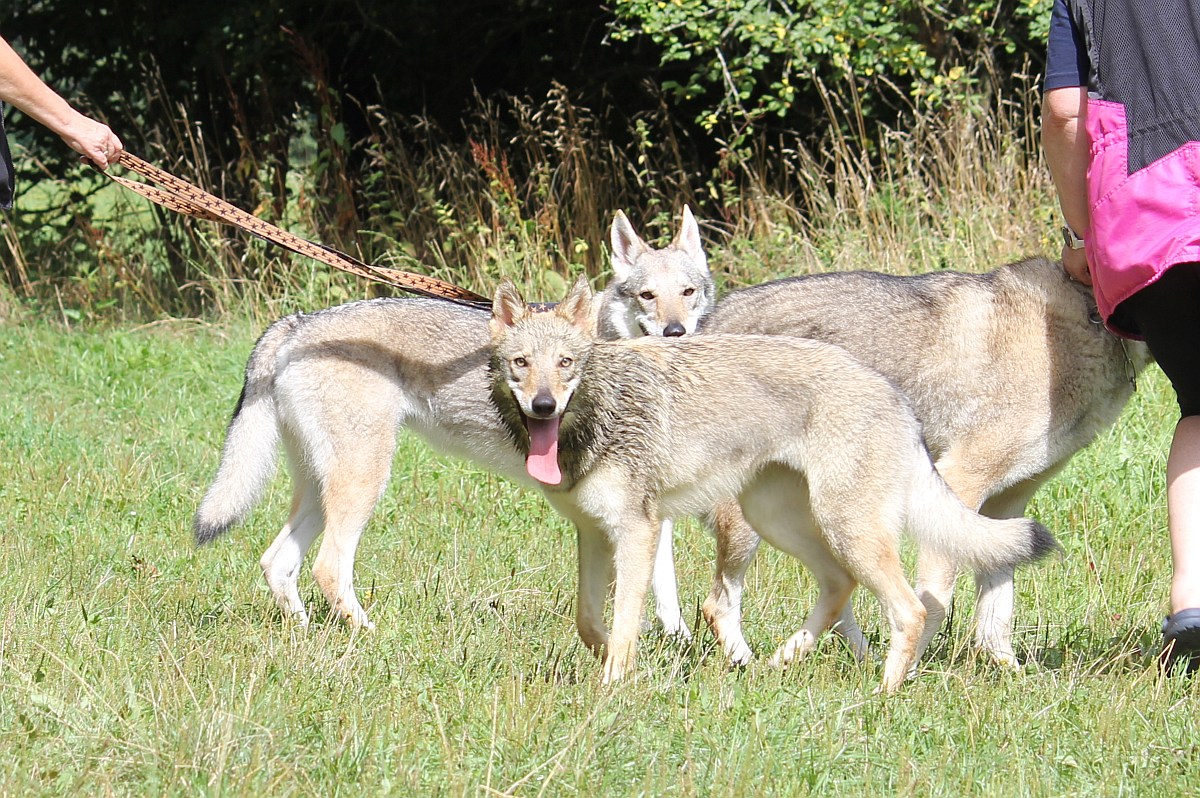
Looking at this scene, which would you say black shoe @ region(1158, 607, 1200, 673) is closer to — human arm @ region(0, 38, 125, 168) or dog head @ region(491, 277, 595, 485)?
dog head @ region(491, 277, 595, 485)

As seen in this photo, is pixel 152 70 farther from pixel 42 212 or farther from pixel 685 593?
pixel 685 593

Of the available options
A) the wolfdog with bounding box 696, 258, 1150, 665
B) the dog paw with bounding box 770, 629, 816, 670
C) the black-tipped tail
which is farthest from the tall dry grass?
the dog paw with bounding box 770, 629, 816, 670

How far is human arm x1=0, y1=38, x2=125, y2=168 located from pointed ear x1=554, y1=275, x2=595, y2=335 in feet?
5.45

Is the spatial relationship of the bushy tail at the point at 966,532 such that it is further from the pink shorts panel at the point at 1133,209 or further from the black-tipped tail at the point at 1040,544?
the pink shorts panel at the point at 1133,209

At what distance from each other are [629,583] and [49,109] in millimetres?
2454

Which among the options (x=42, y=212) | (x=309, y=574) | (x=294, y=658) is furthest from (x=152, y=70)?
(x=294, y=658)

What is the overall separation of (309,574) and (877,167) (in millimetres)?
6575

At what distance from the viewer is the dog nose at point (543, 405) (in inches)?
156

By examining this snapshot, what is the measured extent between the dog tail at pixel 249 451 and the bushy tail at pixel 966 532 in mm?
2538

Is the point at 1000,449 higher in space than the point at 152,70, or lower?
lower

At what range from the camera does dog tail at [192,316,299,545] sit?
5008 millimetres

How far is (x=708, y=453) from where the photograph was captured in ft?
13.9

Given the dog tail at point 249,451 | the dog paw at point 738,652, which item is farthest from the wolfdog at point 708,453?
the dog tail at point 249,451

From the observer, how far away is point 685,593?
552 cm
